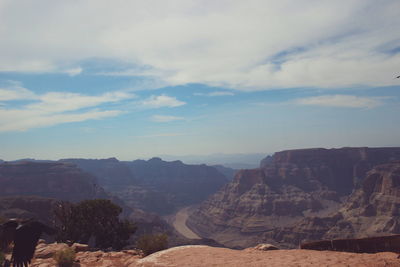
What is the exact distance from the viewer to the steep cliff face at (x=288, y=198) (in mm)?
106062

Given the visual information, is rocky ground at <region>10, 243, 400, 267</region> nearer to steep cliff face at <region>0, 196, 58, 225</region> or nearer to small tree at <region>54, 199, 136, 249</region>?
small tree at <region>54, 199, 136, 249</region>

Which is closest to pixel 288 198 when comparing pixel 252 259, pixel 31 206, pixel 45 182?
pixel 31 206

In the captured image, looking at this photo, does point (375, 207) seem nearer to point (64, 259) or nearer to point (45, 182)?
point (64, 259)

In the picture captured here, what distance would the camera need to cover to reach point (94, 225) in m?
27.4

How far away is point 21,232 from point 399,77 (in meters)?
15.7

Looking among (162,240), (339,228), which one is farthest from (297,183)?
(162,240)

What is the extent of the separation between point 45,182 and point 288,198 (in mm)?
113528

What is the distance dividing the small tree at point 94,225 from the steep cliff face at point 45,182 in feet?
340

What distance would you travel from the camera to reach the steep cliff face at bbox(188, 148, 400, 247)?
10606 cm

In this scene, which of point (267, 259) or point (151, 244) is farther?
point (151, 244)

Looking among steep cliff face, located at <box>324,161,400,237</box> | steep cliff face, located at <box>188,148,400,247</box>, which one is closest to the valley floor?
steep cliff face, located at <box>188,148,400,247</box>

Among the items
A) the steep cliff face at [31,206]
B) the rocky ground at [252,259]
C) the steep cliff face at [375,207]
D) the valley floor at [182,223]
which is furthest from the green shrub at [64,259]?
the valley floor at [182,223]

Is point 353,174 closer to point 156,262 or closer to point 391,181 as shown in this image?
point 391,181

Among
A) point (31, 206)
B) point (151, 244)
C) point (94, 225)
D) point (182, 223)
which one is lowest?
point (182, 223)
